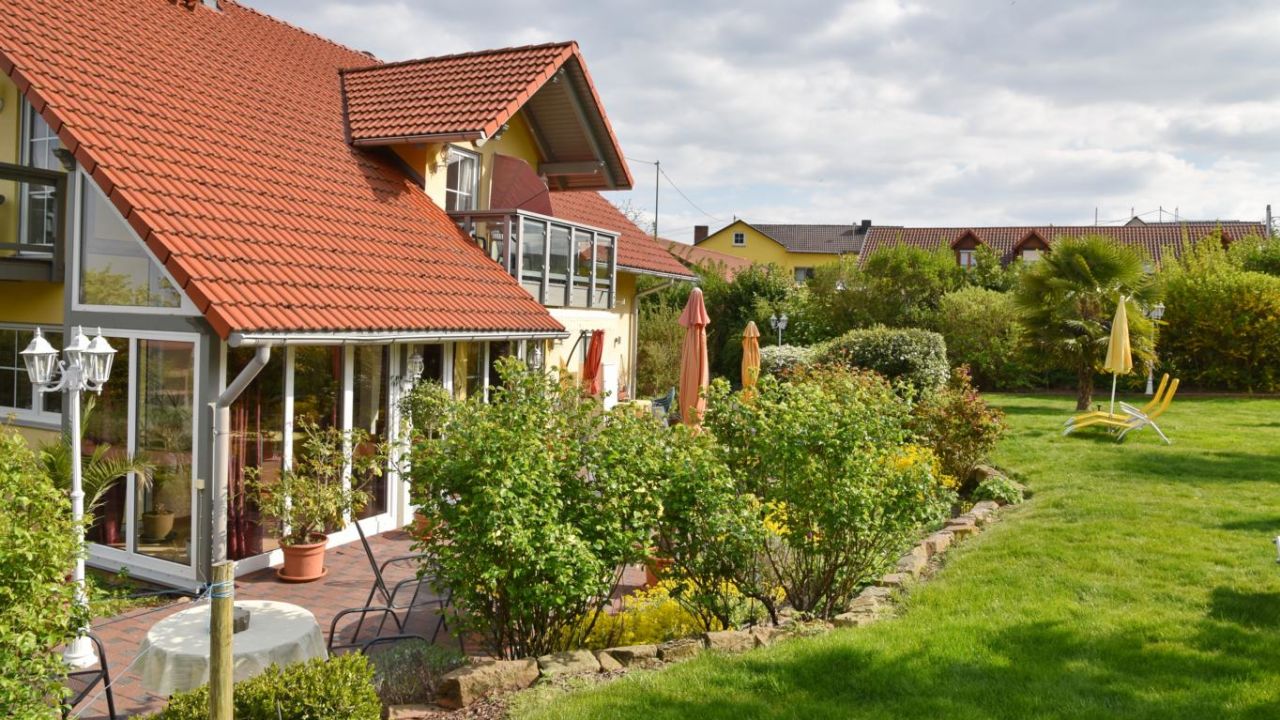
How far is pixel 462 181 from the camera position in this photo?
15930 millimetres

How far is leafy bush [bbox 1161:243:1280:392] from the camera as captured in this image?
2591 centimetres

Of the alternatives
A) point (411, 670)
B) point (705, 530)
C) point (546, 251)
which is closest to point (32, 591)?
point (411, 670)

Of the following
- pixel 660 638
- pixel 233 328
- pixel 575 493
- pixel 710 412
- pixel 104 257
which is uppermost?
pixel 104 257

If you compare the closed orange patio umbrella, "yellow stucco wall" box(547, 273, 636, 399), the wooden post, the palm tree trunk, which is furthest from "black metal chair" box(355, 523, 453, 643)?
the palm tree trunk

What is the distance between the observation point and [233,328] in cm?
855

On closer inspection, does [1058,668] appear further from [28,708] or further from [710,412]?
[28,708]

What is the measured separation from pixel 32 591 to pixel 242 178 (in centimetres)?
793

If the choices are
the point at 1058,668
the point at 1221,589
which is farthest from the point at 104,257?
the point at 1221,589

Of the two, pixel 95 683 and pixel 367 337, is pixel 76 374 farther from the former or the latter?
pixel 367 337

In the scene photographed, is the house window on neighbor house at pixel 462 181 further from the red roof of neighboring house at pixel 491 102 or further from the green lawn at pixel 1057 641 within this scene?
the green lawn at pixel 1057 641

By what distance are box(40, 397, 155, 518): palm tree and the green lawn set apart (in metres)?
5.37

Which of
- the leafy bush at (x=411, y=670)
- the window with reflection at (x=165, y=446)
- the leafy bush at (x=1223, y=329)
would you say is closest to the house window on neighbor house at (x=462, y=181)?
the window with reflection at (x=165, y=446)

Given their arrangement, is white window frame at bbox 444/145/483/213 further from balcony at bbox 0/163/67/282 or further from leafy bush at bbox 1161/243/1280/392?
leafy bush at bbox 1161/243/1280/392

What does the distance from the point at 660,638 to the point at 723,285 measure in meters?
24.6
